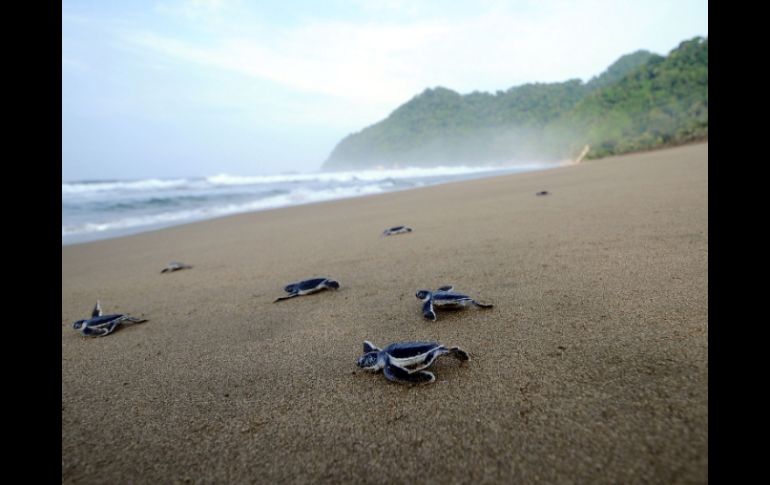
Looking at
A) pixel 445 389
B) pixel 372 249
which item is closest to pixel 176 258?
pixel 372 249

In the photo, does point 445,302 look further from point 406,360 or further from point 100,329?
point 100,329

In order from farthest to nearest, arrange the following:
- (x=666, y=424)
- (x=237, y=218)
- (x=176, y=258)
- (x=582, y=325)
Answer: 1. (x=237, y=218)
2. (x=176, y=258)
3. (x=582, y=325)
4. (x=666, y=424)

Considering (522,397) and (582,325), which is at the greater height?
(582,325)

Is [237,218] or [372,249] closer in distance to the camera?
[372,249]

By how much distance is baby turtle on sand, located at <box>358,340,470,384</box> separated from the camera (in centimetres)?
139

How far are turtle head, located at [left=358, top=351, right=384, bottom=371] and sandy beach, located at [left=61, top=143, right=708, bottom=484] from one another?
52 millimetres

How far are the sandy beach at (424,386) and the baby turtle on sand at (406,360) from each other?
0.05 meters

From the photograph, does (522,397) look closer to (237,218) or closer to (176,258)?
(176,258)

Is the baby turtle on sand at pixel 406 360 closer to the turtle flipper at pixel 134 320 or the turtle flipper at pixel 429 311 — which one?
the turtle flipper at pixel 429 311

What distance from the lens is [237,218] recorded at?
852 cm

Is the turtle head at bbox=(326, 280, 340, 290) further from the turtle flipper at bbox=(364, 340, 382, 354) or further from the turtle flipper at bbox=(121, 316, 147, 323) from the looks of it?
the turtle flipper at bbox=(121, 316, 147, 323)

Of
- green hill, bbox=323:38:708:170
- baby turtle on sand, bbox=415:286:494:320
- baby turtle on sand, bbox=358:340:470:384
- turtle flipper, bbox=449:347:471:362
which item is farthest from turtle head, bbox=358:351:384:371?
green hill, bbox=323:38:708:170
